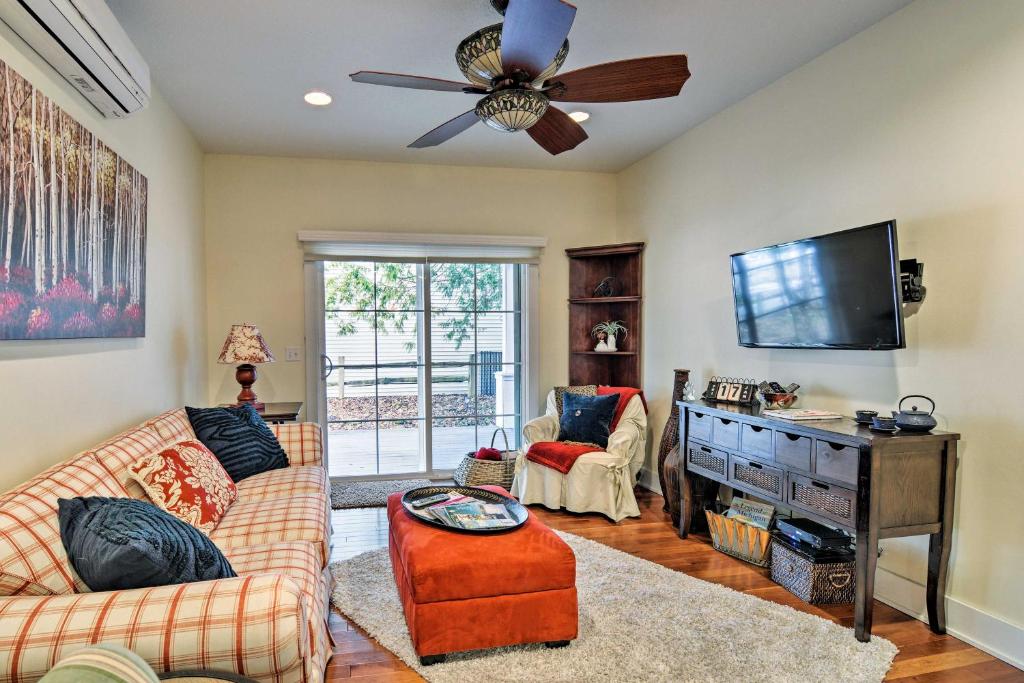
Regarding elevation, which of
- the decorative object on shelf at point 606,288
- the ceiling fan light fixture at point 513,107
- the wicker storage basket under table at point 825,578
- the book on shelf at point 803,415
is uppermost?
the ceiling fan light fixture at point 513,107

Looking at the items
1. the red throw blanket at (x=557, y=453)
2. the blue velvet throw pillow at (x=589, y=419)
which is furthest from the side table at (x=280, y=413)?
the blue velvet throw pillow at (x=589, y=419)

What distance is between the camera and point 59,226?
2.08 metres

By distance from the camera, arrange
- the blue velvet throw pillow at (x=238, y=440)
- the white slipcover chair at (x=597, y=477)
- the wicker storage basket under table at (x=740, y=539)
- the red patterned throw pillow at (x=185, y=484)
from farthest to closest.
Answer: the white slipcover chair at (x=597, y=477) < the wicker storage basket under table at (x=740, y=539) < the blue velvet throw pillow at (x=238, y=440) < the red patterned throw pillow at (x=185, y=484)

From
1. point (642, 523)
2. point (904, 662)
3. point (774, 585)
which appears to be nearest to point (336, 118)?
point (642, 523)

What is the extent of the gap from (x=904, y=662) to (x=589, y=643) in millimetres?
1161

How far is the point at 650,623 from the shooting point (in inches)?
95.9

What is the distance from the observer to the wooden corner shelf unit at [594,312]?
502cm

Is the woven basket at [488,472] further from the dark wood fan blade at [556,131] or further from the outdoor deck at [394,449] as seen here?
the dark wood fan blade at [556,131]

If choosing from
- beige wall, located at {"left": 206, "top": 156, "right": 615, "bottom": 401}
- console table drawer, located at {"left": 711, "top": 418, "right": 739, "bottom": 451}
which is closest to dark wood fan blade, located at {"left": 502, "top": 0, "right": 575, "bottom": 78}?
console table drawer, located at {"left": 711, "top": 418, "right": 739, "bottom": 451}

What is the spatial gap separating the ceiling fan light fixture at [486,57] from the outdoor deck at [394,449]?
3.27 metres

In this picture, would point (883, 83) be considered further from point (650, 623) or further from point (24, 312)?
point (24, 312)

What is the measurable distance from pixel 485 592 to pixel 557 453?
73.8 inches

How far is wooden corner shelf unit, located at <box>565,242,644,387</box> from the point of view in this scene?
5.02 m

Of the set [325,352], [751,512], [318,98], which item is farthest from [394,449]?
[751,512]
